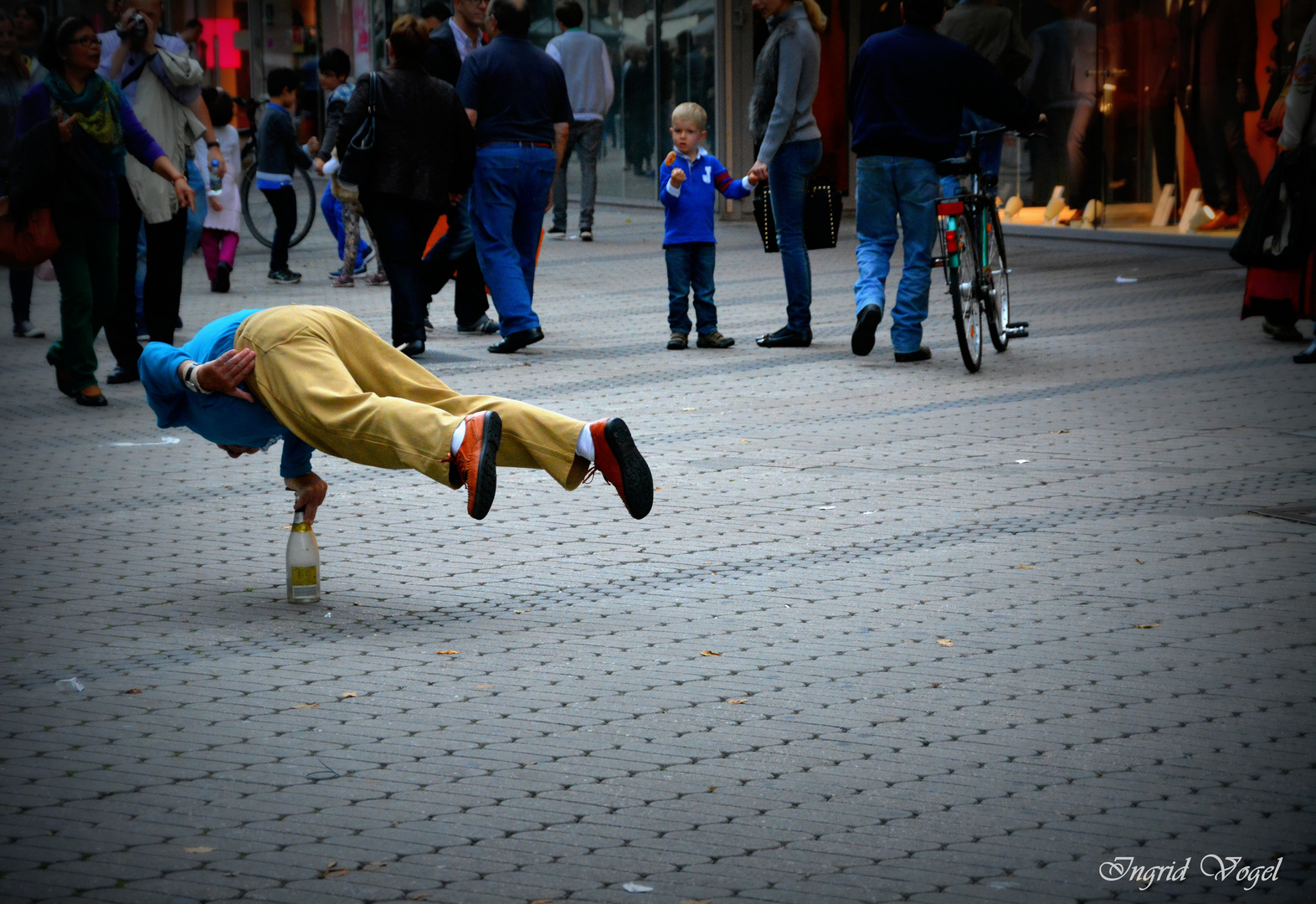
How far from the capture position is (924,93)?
372 inches

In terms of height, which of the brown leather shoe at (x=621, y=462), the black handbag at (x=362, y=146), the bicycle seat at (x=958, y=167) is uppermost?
the black handbag at (x=362, y=146)

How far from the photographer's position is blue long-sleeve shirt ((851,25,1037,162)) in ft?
30.9

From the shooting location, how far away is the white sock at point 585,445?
4801 mm

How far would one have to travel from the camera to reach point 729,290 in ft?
44.9

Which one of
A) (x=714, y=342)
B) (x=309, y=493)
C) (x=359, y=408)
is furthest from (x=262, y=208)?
(x=359, y=408)

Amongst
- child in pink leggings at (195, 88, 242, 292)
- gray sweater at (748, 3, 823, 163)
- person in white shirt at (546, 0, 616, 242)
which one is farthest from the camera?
person in white shirt at (546, 0, 616, 242)

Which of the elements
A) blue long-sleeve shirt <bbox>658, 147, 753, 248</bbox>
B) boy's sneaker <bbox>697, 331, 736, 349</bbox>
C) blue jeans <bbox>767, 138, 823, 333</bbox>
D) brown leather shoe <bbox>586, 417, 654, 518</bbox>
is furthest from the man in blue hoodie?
brown leather shoe <bbox>586, 417, 654, 518</bbox>

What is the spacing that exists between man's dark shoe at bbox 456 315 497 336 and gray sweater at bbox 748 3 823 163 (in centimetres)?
256

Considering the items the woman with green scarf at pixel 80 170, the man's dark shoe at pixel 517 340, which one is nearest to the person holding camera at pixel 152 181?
the woman with green scarf at pixel 80 170

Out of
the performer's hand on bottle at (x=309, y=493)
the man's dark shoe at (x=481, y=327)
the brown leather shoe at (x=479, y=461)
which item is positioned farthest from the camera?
the man's dark shoe at (x=481, y=327)

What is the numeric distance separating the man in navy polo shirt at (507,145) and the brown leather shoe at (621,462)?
18.7 ft

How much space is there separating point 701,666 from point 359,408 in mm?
1256

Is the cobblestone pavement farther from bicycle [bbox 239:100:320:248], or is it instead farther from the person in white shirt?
the person in white shirt

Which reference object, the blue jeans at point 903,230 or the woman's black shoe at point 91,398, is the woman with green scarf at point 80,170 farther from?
the blue jeans at point 903,230
